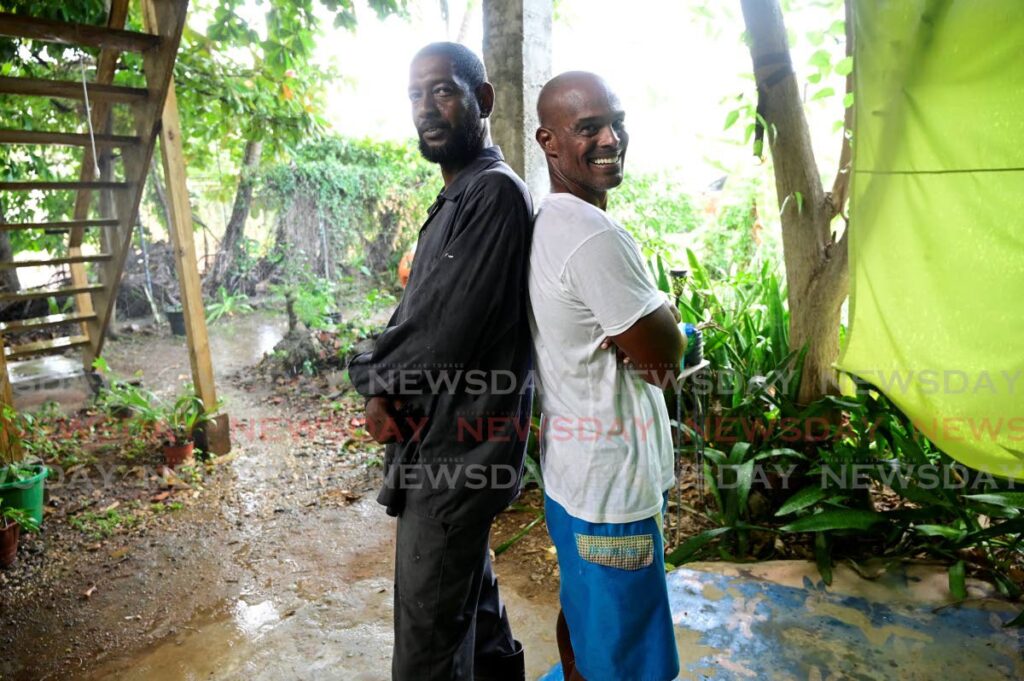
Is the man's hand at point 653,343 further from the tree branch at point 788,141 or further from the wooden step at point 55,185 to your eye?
the wooden step at point 55,185

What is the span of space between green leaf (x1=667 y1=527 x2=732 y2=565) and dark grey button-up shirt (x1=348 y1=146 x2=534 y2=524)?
4.61ft

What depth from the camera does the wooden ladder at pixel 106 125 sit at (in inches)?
140

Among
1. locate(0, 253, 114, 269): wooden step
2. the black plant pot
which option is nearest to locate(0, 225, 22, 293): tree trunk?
the black plant pot

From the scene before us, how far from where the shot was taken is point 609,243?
1.35 metres

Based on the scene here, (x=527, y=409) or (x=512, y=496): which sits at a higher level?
(x=527, y=409)

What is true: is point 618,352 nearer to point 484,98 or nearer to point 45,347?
point 484,98

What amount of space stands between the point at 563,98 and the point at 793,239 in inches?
66.1

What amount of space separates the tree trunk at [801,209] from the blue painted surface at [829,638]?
0.96m

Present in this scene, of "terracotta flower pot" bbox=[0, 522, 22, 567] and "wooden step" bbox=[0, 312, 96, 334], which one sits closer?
"terracotta flower pot" bbox=[0, 522, 22, 567]

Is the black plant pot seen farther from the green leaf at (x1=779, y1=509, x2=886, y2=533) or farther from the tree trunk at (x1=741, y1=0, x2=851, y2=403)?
the green leaf at (x1=779, y1=509, x2=886, y2=533)

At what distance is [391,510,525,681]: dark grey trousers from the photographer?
158 centimetres

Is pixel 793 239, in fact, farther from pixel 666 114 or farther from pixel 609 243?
pixel 666 114

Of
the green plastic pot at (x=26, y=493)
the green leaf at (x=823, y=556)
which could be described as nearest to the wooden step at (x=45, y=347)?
the green plastic pot at (x=26, y=493)

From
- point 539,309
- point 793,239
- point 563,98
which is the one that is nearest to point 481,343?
point 539,309
